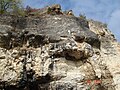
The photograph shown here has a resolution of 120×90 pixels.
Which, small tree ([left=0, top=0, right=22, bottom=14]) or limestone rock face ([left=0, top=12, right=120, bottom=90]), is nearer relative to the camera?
limestone rock face ([left=0, top=12, right=120, bottom=90])

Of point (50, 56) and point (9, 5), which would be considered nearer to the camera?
point (50, 56)

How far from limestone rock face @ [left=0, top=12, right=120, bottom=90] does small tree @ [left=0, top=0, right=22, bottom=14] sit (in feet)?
11.7

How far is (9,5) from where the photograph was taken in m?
20.9

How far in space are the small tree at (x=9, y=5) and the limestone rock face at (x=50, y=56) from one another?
11.7ft

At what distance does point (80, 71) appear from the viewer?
1588cm

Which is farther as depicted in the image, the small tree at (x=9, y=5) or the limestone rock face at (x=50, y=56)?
the small tree at (x=9, y=5)

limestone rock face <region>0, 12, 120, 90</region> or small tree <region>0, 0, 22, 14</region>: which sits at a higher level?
small tree <region>0, 0, 22, 14</region>

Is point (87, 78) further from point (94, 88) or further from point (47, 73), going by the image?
point (47, 73)

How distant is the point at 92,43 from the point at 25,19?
3.39 metres

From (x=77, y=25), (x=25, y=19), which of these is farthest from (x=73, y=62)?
(x=25, y=19)

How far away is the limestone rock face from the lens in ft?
50.3

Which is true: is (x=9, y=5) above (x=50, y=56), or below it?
above

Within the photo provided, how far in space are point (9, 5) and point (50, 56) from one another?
6.40m

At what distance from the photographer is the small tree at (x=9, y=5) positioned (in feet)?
66.5
